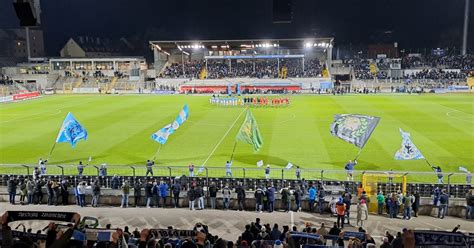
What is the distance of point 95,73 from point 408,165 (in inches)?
3033

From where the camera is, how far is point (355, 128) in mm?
19109

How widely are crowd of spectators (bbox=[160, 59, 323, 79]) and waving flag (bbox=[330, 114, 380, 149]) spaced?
203 feet

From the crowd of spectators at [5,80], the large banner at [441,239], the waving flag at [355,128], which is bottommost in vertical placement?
the large banner at [441,239]

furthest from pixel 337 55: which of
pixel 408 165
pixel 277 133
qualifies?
pixel 408 165

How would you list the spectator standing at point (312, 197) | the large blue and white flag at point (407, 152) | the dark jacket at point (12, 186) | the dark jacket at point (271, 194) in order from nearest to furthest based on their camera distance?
the dark jacket at point (271, 194), the spectator standing at point (312, 197), the dark jacket at point (12, 186), the large blue and white flag at point (407, 152)

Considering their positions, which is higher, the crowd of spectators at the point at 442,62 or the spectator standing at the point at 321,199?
the crowd of spectators at the point at 442,62

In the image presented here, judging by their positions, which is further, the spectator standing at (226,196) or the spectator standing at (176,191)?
the spectator standing at (176,191)

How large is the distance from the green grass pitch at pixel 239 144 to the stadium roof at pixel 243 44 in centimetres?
3290

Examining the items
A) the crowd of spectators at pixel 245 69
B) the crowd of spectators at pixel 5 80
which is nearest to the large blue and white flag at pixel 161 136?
the crowd of spectators at pixel 245 69

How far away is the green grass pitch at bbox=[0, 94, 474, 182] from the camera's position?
973 inches

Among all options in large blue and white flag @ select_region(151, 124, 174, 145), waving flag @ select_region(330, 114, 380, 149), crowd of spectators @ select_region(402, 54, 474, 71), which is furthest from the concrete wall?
crowd of spectators @ select_region(402, 54, 474, 71)

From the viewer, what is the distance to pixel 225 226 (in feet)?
49.2

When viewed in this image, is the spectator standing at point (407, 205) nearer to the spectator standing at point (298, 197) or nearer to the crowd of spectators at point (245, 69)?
the spectator standing at point (298, 197)

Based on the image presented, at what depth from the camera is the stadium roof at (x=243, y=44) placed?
264ft
